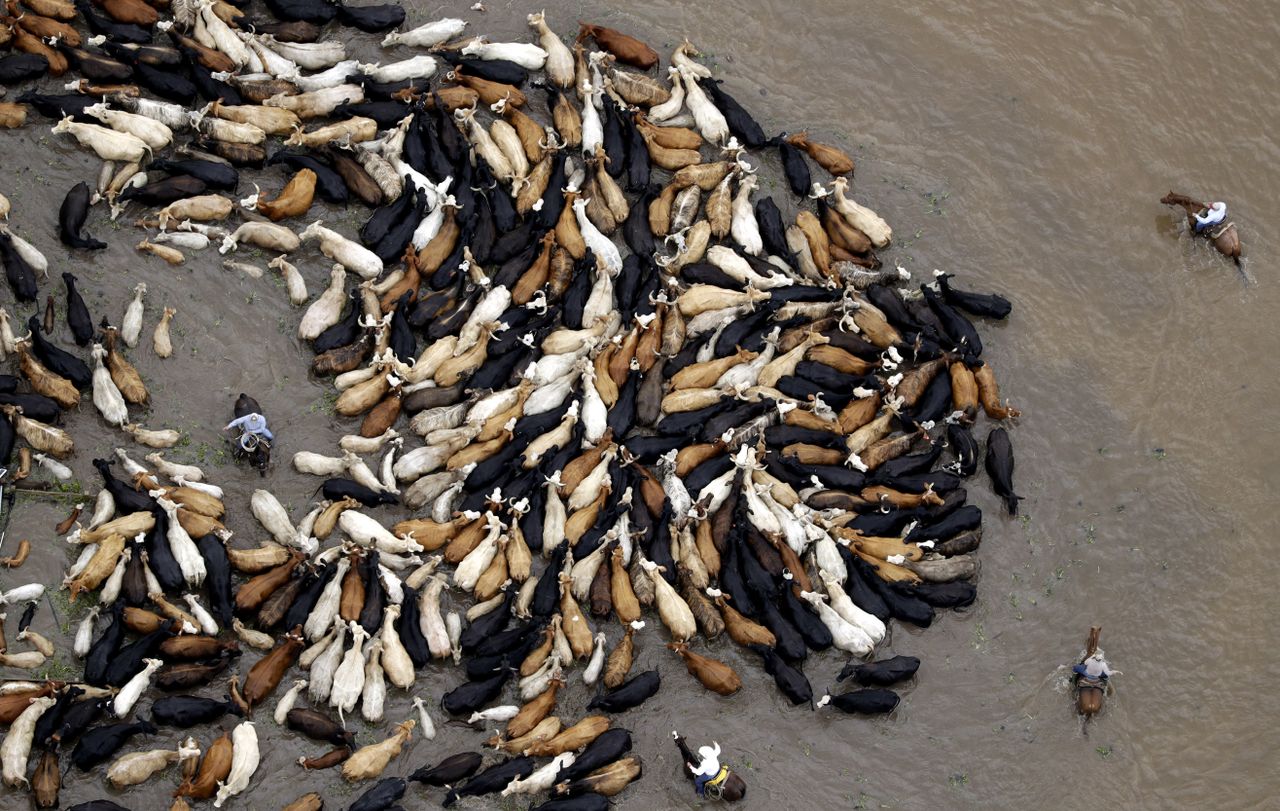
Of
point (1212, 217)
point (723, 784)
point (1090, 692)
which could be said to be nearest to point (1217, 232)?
point (1212, 217)

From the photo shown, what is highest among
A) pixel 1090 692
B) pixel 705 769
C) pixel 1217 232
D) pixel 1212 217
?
pixel 1212 217

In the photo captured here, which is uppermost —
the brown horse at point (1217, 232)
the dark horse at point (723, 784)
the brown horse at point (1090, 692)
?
the brown horse at point (1217, 232)

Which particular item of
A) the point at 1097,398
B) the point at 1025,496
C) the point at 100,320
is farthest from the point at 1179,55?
the point at 100,320

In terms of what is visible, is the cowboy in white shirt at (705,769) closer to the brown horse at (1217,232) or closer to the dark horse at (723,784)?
the dark horse at (723,784)

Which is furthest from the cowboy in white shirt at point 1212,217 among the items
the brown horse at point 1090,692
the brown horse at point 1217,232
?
the brown horse at point 1090,692

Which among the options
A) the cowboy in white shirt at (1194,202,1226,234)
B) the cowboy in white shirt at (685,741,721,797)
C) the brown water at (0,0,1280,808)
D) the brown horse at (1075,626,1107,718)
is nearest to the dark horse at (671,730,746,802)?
the cowboy in white shirt at (685,741,721,797)

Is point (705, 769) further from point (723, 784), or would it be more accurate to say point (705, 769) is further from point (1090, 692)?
point (1090, 692)

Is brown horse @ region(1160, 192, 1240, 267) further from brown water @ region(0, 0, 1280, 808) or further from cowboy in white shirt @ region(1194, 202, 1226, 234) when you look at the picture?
brown water @ region(0, 0, 1280, 808)
